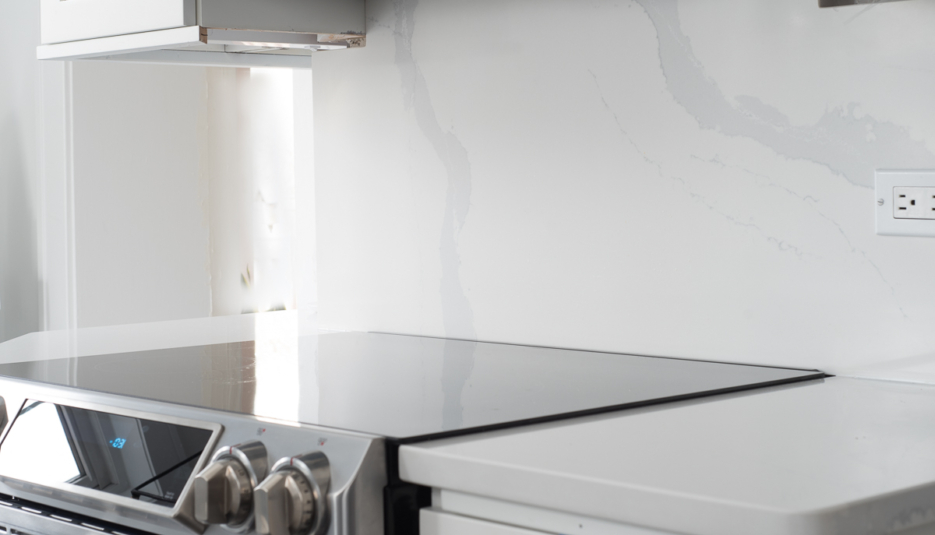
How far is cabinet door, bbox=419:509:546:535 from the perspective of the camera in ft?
2.39

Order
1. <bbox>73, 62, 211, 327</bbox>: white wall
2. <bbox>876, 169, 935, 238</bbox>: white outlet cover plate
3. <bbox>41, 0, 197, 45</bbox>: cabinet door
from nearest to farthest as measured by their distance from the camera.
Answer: <bbox>876, 169, 935, 238</bbox>: white outlet cover plate < <bbox>41, 0, 197, 45</bbox>: cabinet door < <bbox>73, 62, 211, 327</bbox>: white wall

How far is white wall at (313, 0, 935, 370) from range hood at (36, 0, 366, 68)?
0.33ft

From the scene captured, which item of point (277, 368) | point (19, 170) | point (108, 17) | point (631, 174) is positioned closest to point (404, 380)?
point (277, 368)

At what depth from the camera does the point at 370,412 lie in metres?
0.89

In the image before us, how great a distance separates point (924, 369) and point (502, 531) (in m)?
0.61

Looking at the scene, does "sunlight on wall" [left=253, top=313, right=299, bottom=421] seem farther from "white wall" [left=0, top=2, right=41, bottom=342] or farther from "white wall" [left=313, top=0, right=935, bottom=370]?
"white wall" [left=0, top=2, right=41, bottom=342]

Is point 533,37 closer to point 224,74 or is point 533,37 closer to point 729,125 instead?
point 729,125

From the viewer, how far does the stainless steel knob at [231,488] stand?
2.62ft

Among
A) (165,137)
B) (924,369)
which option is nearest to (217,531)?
(924,369)

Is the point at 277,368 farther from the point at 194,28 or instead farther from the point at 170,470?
the point at 194,28

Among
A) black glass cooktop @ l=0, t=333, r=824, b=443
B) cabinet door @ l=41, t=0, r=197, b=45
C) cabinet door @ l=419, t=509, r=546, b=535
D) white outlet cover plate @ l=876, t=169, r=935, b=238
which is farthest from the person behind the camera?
cabinet door @ l=41, t=0, r=197, b=45

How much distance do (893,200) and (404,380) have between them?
2.06 ft

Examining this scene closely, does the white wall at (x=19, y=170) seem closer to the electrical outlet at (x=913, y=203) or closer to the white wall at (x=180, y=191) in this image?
the white wall at (x=180, y=191)

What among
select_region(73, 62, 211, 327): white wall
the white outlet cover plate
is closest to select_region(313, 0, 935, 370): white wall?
the white outlet cover plate
